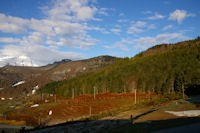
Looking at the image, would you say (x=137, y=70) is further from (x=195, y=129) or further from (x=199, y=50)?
(x=195, y=129)

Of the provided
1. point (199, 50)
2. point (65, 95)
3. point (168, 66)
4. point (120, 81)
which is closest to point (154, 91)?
point (168, 66)

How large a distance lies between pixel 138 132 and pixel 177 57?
78.2 meters

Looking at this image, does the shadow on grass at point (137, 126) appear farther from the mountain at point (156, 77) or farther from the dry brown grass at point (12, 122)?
the mountain at point (156, 77)

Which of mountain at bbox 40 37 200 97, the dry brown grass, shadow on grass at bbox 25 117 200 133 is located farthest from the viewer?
mountain at bbox 40 37 200 97

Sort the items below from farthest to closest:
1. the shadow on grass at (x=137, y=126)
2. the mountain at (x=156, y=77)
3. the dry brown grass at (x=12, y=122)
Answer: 1. the mountain at (x=156, y=77)
2. the dry brown grass at (x=12, y=122)
3. the shadow on grass at (x=137, y=126)

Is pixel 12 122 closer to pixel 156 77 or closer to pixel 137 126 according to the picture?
pixel 137 126

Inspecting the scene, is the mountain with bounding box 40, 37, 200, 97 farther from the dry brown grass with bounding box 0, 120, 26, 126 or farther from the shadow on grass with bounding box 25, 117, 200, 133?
the shadow on grass with bounding box 25, 117, 200, 133

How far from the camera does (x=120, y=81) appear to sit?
92438 millimetres

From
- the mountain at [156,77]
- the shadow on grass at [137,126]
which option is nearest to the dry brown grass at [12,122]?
the shadow on grass at [137,126]

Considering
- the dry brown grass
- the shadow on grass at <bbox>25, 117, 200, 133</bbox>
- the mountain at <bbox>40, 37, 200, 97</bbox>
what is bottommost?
the dry brown grass

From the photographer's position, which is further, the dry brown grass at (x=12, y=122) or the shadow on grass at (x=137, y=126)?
the dry brown grass at (x=12, y=122)

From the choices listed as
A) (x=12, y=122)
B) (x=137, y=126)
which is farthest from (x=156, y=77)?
(x=137, y=126)

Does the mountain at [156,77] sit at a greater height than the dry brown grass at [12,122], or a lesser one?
greater

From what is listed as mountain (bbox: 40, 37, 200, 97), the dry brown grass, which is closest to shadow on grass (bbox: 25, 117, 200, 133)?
the dry brown grass
